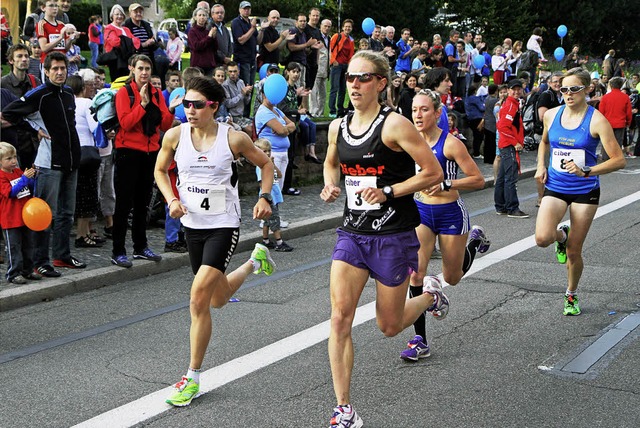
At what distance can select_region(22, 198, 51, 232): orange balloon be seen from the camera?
8703mm

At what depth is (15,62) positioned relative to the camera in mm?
10695

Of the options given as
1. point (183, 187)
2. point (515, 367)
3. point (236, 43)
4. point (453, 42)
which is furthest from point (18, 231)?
point (453, 42)

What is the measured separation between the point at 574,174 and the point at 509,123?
6.30m

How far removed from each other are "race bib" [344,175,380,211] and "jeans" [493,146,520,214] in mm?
8782

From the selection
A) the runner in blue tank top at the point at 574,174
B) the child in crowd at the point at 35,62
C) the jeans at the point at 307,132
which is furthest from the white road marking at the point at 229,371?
the jeans at the point at 307,132

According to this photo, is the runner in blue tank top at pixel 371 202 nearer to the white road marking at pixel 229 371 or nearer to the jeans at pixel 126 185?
the white road marking at pixel 229 371

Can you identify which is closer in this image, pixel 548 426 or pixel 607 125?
pixel 548 426

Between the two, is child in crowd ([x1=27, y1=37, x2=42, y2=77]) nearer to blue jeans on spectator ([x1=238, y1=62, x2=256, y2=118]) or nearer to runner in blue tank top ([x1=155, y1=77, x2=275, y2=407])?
blue jeans on spectator ([x1=238, y1=62, x2=256, y2=118])

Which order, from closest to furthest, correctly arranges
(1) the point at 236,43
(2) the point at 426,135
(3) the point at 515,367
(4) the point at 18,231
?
(3) the point at 515,367
(2) the point at 426,135
(4) the point at 18,231
(1) the point at 236,43

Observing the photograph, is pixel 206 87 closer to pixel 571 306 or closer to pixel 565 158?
pixel 565 158

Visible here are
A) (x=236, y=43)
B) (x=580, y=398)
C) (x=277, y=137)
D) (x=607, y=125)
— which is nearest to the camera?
(x=580, y=398)

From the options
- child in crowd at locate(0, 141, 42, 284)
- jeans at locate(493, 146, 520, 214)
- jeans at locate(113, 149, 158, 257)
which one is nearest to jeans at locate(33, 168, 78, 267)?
child in crowd at locate(0, 141, 42, 284)

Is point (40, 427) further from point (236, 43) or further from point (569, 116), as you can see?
point (236, 43)

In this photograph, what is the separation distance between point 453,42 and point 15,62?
50.4 ft
